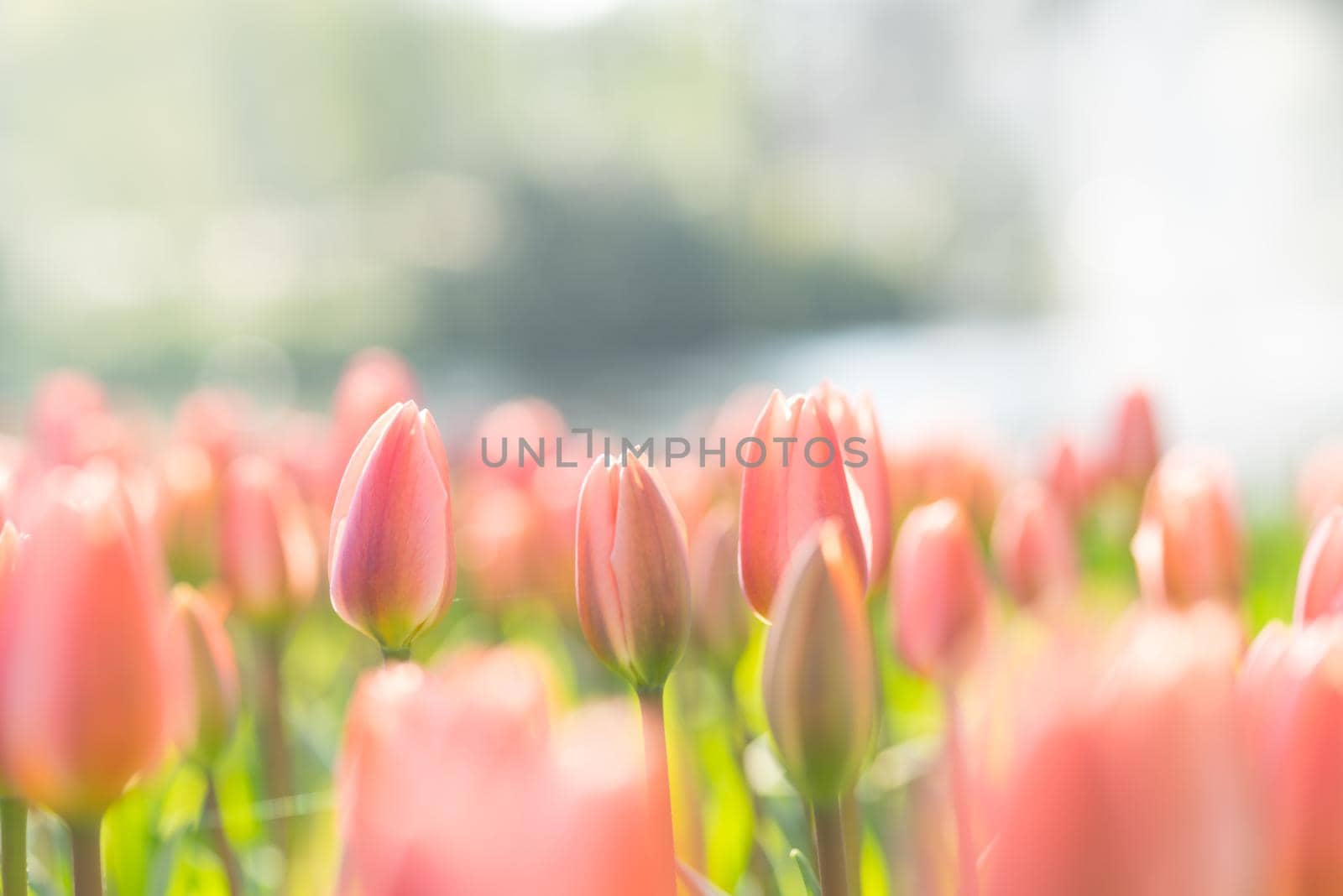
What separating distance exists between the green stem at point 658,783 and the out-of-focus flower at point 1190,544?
0.19 meters

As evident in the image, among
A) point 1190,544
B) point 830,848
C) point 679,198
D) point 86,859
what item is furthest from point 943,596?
point 679,198

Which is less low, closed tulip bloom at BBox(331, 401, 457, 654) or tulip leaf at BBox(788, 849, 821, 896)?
closed tulip bloom at BBox(331, 401, 457, 654)

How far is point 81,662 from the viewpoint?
0.85 feet

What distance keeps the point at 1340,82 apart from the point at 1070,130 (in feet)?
4.67

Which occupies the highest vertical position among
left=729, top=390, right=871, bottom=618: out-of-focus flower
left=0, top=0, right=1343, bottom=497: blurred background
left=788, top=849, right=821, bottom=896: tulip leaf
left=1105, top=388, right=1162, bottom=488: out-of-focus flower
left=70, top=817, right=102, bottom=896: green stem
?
left=0, top=0, right=1343, bottom=497: blurred background

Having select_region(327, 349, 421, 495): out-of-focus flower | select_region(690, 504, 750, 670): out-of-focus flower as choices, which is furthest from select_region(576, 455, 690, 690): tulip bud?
select_region(327, 349, 421, 495): out-of-focus flower

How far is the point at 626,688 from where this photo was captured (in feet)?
2.38

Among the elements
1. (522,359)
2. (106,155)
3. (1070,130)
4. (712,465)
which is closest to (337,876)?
(712,465)

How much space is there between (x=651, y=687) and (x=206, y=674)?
20cm

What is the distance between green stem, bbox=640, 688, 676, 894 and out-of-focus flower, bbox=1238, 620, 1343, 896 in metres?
0.10

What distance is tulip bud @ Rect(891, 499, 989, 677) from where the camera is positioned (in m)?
0.46

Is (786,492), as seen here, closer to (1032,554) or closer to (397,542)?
(397,542)

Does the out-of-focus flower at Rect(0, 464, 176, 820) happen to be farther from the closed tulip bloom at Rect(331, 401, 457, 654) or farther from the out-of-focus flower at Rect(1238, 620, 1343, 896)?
the out-of-focus flower at Rect(1238, 620, 1343, 896)

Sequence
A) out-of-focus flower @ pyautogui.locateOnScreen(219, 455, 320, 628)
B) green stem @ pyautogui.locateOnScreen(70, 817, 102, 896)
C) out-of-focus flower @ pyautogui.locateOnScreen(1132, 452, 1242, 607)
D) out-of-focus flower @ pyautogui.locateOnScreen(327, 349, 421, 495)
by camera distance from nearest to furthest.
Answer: green stem @ pyautogui.locateOnScreen(70, 817, 102, 896), out-of-focus flower @ pyautogui.locateOnScreen(1132, 452, 1242, 607), out-of-focus flower @ pyautogui.locateOnScreen(219, 455, 320, 628), out-of-focus flower @ pyautogui.locateOnScreen(327, 349, 421, 495)
